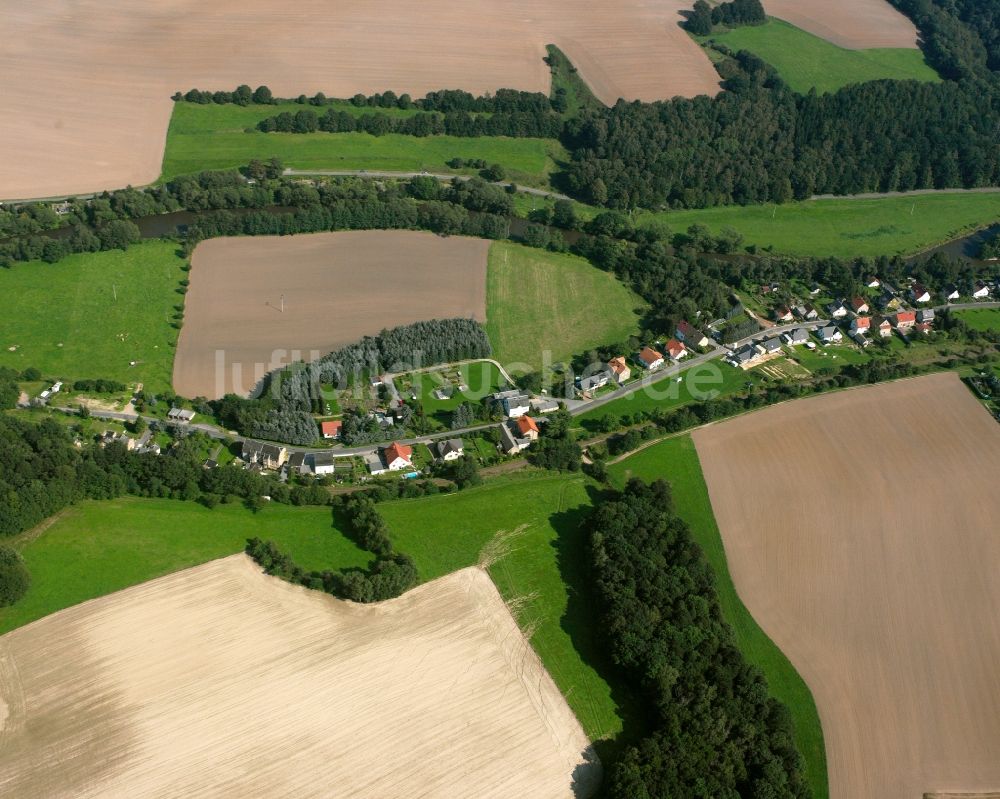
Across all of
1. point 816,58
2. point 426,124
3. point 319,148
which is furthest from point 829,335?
point 816,58

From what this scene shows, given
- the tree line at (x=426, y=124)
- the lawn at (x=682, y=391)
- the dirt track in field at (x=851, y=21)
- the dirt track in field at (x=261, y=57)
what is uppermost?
the dirt track in field at (x=851, y=21)

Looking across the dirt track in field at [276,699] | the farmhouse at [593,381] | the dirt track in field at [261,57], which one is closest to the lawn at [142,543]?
the dirt track in field at [276,699]

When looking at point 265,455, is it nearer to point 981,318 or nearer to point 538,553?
point 538,553

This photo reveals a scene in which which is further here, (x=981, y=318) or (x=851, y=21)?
(x=851, y=21)

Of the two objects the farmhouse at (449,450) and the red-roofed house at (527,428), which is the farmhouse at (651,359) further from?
the farmhouse at (449,450)

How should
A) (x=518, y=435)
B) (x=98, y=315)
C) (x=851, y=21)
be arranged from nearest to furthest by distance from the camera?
(x=518, y=435)
(x=98, y=315)
(x=851, y=21)

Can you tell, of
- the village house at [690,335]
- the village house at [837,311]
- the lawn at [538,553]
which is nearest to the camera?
the lawn at [538,553]

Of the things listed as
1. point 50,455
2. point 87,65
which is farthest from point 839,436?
point 87,65

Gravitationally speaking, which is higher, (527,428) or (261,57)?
(261,57)
